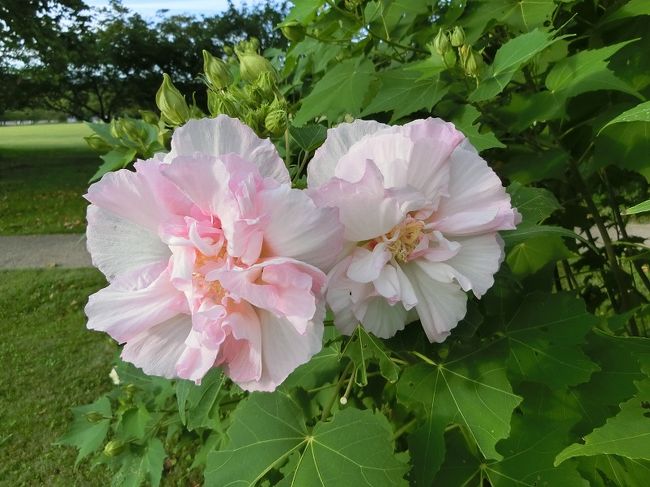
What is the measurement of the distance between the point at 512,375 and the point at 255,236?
69cm

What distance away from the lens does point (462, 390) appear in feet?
3.41

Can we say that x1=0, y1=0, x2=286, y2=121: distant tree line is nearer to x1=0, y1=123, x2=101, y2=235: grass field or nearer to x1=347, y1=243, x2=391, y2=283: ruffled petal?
x1=0, y1=123, x2=101, y2=235: grass field

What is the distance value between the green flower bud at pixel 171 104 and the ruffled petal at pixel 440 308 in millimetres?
550

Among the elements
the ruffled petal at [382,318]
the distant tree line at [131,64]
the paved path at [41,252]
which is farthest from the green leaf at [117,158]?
the distant tree line at [131,64]

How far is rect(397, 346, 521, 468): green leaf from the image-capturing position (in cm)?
100

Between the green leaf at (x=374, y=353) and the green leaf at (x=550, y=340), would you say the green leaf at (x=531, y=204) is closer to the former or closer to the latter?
the green leaf at (x=550, y=340)

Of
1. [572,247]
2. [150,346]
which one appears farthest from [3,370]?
[150,346]

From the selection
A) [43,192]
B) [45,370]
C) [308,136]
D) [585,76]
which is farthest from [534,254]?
[43,192]

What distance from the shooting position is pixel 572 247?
2072mm

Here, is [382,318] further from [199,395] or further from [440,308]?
[199,395]

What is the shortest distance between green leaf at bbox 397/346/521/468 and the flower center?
13.8 inches

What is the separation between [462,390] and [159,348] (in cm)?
53

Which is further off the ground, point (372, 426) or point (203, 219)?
point (203, 219)

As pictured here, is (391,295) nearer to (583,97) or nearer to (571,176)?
(583,97)
